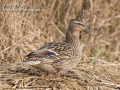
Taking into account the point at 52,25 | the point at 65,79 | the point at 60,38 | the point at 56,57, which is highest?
the point at 52,25

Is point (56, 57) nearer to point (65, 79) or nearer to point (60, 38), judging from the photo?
point (65, 79)

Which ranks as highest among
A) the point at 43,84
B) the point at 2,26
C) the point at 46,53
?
the point at 2,26

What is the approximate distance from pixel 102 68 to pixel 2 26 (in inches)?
74.9

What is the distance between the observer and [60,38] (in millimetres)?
8648

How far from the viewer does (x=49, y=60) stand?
5.97 metres

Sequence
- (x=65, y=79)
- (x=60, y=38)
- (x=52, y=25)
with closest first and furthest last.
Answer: (x=65, y=79) < (x=52, y=25) < (x=60, y=38)

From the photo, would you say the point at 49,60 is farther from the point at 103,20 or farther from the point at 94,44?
the point at 103,20

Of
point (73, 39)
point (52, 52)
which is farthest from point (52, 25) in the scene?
point (52, 52)

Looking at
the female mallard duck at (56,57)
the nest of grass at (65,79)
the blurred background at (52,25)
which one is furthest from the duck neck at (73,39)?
the blurred background at (52,25)

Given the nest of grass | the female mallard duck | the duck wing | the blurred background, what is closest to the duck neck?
the female mallard duck

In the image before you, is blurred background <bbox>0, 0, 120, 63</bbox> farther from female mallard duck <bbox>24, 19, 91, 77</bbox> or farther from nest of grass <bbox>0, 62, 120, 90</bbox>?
female mallard duck <bbox>24, 19, 91, 77</bbox>

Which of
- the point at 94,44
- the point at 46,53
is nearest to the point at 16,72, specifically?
the point at 46,53

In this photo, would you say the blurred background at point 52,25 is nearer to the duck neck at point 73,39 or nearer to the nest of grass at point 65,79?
the nest of grass at point 65,79

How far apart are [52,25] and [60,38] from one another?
0.39m
